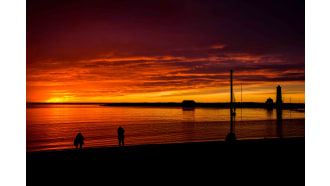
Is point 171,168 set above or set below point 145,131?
above

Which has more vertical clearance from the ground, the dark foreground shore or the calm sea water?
the dark foreground shore

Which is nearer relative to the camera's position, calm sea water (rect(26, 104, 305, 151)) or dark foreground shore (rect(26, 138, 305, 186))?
dark foreground shore (rect(26, 138, 305, 186))

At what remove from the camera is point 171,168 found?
30.1ft

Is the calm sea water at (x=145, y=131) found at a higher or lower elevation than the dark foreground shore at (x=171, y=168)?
lower

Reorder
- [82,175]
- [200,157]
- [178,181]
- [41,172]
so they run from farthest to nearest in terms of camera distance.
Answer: [200,157]
[41,172]
[82,175]
[178,181]

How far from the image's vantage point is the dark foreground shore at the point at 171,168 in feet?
24.6

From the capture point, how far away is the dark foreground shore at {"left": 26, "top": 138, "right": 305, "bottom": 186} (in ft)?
24.6

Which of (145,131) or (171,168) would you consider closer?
(171,168)

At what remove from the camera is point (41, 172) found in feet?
29.2
